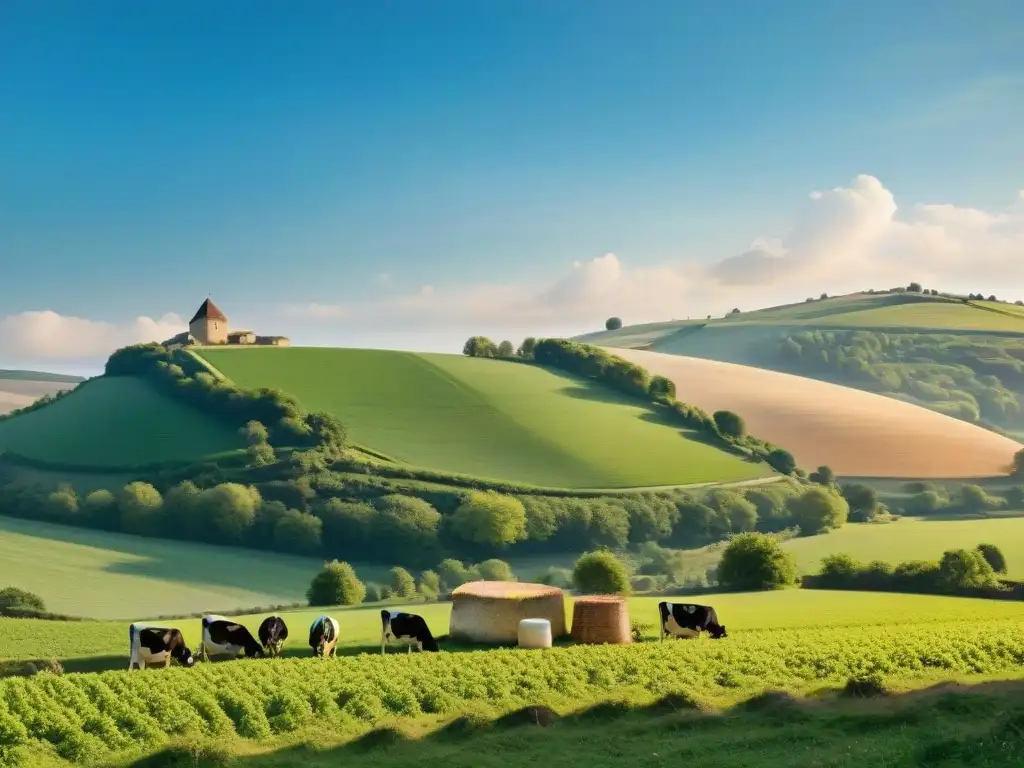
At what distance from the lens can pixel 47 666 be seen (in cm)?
3112

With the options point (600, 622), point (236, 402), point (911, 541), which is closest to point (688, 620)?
point (600, 622)

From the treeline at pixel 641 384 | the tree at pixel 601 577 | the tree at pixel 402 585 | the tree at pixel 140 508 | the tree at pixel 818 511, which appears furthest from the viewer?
the treeline at pixel 641 384

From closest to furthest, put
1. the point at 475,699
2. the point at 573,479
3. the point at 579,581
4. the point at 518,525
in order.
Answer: the point at 475,699, the point at 579,581, the point at 518,525, the point at 573,479

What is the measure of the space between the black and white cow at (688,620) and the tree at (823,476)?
238 ft

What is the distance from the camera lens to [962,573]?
52.3m

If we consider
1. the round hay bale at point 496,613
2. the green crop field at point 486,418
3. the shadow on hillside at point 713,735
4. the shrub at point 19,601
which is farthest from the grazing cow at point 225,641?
the green crop field at point 486,418

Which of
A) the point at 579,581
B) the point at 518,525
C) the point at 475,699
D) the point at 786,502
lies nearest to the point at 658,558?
the point at 518,525

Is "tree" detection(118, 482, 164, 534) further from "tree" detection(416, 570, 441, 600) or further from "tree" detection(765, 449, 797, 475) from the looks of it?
"tree" detection(765, 449, 797, 475)

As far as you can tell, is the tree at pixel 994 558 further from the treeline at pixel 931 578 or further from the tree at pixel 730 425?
the tree at pixel 730 425

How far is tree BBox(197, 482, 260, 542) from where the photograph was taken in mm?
80812

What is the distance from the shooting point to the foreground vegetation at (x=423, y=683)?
2320cm

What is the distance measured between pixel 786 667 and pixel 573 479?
63724 mm

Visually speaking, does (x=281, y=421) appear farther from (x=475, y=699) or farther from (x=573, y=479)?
(x=475, y=699)

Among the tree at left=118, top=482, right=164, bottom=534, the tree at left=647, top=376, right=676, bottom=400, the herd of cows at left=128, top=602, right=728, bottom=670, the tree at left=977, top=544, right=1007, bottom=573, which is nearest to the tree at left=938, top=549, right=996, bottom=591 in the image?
the tree at left=977, top=544, right=1007, bottom=573
